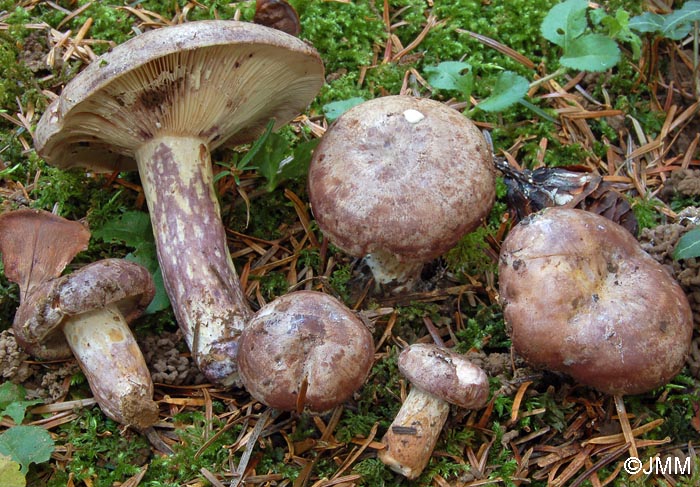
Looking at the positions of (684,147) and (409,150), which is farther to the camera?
(684,147)

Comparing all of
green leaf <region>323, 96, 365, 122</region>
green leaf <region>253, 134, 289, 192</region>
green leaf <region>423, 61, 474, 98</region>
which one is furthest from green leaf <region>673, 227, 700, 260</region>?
green leaf <region>253, 134, 289, 192</region>

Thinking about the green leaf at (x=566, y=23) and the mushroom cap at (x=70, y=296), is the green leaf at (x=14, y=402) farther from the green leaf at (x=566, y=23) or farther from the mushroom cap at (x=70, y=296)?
the green leaf at (x=566, y=23)

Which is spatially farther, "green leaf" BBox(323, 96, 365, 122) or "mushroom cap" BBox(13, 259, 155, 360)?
"green leaf" BBox(323, 96, 365, 122)

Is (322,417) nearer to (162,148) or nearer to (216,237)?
(216,237)

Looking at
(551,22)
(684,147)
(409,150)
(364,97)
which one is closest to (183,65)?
(409,150)

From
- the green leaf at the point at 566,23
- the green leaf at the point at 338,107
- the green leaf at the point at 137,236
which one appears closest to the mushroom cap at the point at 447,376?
the green leaf at the point at 137,236

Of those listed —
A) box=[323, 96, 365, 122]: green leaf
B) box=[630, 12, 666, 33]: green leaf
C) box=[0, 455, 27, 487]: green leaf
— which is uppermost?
box=[630, 12, 666, 33]: green leaf

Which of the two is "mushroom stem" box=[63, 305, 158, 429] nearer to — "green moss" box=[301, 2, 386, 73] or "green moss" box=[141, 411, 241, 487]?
"green moss" box=[141, 411, 241, 487]
